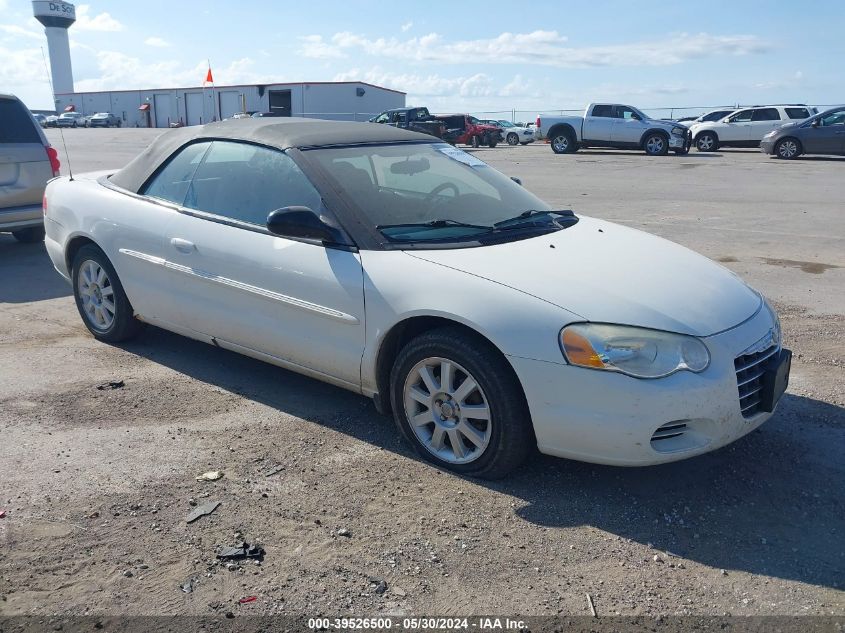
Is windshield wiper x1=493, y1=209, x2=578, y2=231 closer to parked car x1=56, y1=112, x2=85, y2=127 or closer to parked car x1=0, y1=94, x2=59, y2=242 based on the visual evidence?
parked car x1=0, y1=94, x2=59, y2=242

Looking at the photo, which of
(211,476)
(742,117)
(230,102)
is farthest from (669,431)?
(230,102)

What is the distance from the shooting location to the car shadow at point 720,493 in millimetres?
3080

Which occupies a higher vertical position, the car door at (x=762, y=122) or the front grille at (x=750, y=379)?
the car door at (x=762, y=122)

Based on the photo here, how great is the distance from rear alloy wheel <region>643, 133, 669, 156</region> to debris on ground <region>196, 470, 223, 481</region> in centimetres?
2537

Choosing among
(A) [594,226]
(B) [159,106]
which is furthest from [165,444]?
(B) [159,106]

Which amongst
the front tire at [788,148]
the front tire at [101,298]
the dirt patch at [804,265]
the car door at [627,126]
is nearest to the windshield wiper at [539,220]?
the front tire at [101,298]

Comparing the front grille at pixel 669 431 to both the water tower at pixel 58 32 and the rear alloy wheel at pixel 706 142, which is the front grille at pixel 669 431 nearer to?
the rear alloy wheel at pixel 706 142

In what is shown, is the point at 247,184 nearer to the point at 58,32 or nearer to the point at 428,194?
the point at 428,194

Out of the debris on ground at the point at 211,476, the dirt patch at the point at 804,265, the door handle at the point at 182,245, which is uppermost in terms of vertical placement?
the door handle at the point at 182,245

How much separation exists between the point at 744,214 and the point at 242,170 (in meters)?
9.40

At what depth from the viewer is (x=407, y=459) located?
3.84m

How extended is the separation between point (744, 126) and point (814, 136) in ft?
16.1

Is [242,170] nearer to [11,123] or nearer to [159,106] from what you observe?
[11,123]

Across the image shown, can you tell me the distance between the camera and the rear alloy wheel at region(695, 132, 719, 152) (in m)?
28.7
